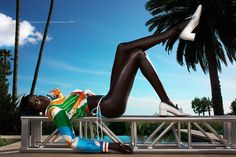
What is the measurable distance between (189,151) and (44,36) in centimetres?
1521

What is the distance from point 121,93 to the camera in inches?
173

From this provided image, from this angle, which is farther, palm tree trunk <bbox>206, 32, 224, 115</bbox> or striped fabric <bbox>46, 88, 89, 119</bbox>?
palm tree trunk <bbox>206, 32, 224, 115</bbox>

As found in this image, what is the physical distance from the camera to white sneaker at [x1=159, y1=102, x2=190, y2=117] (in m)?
4.42

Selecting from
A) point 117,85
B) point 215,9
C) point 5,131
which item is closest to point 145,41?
point 117,85

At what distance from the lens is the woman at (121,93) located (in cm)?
430

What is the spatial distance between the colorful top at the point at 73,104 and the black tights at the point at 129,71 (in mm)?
310

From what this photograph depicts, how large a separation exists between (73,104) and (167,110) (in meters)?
1.39

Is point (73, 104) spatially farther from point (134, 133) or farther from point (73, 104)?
point (134, 133)

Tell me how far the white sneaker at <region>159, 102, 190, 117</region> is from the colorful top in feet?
3.61

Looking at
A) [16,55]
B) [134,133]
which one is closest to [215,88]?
[16,55]

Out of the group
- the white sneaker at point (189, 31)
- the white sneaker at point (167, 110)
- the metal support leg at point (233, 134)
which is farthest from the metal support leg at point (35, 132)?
the metal support leg at point (233, 134)

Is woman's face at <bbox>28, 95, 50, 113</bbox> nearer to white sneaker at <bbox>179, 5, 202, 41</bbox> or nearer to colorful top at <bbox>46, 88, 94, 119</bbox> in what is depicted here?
colorful top at <bbox>46, 88, 94, 119</bbox>

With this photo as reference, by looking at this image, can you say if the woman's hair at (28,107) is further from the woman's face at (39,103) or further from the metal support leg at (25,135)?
the metal support leg at (25,135)

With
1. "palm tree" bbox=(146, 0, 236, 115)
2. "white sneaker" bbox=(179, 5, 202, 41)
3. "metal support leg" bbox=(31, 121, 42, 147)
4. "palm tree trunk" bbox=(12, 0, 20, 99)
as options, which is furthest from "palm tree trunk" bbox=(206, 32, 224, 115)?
"white sneaker" bbox=(179, 5, 202, 41)
